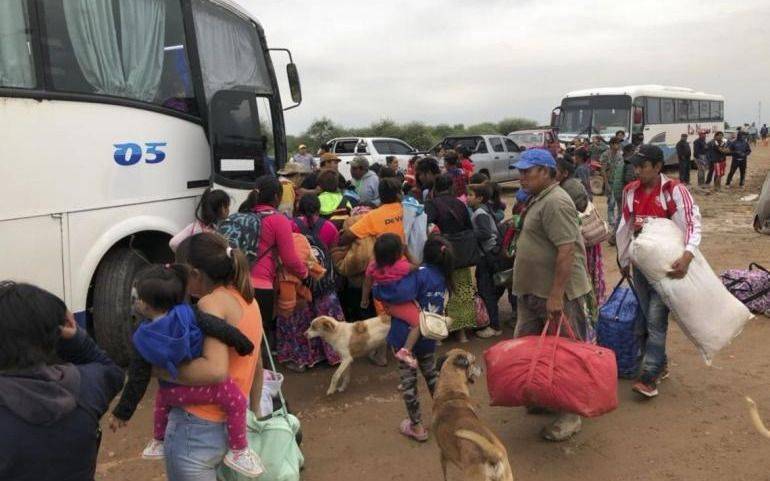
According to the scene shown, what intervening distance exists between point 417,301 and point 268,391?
1.20 m

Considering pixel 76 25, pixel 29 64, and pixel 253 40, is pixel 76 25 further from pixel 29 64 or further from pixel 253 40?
pixel 253 40

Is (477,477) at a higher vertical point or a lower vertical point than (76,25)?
lower

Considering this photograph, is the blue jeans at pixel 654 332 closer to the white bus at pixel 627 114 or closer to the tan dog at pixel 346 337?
the tan dog at pixel 346 337

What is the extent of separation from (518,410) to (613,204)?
7576 mm

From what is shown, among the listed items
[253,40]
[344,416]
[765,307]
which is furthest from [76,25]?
[765,307]

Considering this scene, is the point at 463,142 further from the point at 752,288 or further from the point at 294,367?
the point at 294,367

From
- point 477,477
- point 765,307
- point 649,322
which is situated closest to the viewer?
point 477,477

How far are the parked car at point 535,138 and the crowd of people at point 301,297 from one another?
13.7 metres

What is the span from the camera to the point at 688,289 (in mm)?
4293

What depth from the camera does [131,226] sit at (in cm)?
492

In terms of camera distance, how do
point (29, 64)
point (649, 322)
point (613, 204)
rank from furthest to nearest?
1. point (613, 204)
2. point (649, 322)
3. point (29, 64)

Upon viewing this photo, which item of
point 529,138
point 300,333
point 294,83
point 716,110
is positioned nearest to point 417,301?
point 300,333

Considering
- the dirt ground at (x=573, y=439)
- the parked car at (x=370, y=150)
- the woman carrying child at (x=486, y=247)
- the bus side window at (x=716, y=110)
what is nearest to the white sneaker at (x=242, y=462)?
the dirt ground at (x=573, y=439)

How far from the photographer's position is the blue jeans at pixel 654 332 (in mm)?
4477
